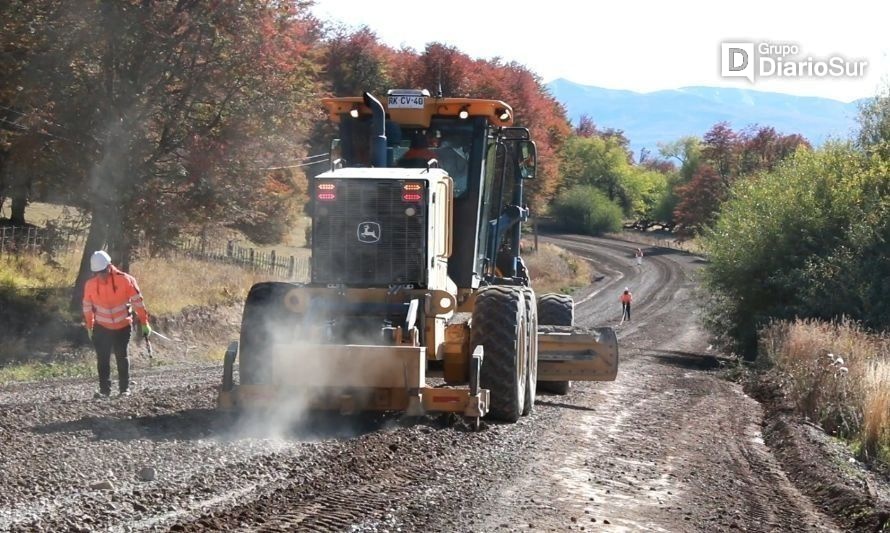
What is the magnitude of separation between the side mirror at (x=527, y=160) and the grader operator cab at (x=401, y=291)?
0.05 ft

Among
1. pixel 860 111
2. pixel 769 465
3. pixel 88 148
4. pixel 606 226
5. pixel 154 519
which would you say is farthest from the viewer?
pixel 606 226

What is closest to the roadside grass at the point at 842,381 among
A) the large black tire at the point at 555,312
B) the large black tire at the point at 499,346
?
the large black tire at the point at 555,312

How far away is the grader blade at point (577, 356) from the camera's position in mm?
15023

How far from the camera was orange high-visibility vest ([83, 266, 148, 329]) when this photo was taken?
1353cm

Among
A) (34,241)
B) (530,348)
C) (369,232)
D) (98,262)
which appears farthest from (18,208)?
(369,232)

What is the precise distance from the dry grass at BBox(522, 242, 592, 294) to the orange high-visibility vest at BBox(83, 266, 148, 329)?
36.1 meters


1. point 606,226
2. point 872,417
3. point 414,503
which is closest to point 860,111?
point 872,417

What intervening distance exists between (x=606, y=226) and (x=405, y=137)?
239ft

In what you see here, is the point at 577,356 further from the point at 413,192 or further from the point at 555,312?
the point at 413,192

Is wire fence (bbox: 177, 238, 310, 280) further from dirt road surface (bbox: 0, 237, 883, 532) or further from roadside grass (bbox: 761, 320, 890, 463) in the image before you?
dirt road surface (bbox: 0, 237, 883, 532)

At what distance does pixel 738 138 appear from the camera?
3391 inches

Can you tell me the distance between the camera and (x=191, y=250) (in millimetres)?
33750

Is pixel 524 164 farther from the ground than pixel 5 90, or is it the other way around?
pixel 5 90

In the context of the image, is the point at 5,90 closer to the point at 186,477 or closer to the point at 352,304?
the point at 352,304
